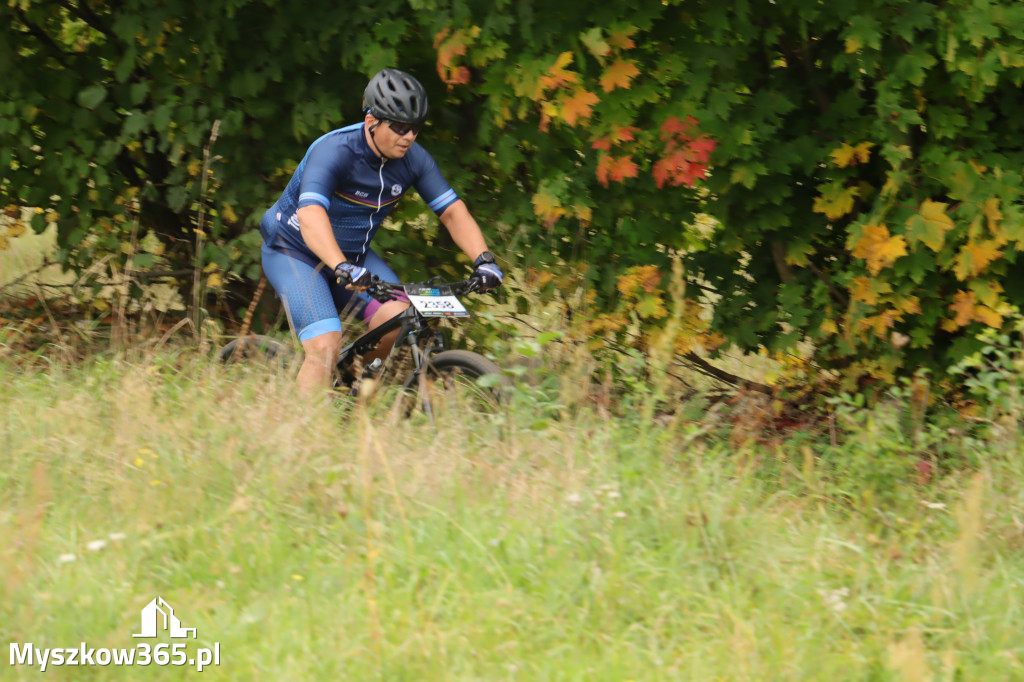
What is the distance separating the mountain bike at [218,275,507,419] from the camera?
15.4 feet

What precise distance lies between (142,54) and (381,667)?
4.87 metres

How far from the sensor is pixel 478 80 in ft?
20.1

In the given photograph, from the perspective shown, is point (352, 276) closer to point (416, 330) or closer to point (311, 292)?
point (416, 330)

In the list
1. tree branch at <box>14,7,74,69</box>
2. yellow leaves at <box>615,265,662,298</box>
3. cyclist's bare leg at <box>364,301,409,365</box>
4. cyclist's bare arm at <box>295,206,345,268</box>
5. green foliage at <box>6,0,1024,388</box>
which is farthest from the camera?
tree branch at <box>14,7,74,69</box>

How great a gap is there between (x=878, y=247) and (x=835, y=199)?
15.8 inches

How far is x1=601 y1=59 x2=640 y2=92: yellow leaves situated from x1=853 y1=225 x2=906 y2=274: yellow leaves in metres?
1.46

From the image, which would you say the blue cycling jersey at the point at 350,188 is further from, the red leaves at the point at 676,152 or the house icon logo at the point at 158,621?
the house icon logo at the point at 158,621

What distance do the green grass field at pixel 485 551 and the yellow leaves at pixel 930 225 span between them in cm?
101

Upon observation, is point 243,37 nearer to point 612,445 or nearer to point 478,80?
point 478,80

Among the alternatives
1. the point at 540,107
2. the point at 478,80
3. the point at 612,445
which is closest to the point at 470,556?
the point at 612,445

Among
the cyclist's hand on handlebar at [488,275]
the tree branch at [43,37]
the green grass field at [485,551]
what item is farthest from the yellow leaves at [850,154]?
the tree branch at [43,37]

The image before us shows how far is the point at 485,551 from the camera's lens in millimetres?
3432

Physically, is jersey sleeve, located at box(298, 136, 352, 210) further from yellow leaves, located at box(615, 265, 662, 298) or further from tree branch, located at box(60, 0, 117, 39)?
tree branch, located at box(60, 0, 117, 39)

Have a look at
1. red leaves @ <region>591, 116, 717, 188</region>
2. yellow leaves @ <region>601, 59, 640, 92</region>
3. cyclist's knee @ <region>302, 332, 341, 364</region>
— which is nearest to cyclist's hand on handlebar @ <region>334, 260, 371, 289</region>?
cyclist's knee @ <region>302, 332, 341, 364</region>
